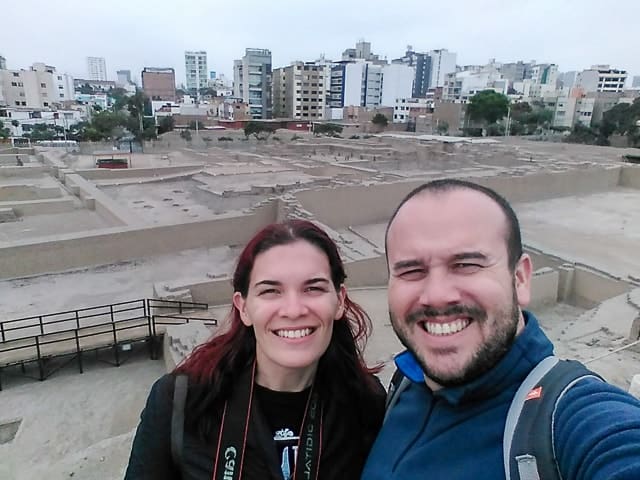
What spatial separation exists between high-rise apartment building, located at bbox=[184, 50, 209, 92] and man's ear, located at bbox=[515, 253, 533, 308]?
162 m

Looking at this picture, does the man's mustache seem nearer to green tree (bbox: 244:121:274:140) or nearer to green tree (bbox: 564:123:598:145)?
green tree (bbox: 244:121:274:140)

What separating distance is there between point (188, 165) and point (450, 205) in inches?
900

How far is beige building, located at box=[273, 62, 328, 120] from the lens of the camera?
6286 centimetres

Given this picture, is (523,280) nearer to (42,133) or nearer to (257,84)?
(42,133)

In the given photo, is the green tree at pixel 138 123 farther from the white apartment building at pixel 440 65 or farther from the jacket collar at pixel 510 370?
the white apartment building at pixel 440 65

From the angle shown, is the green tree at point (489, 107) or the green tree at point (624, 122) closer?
the green tree at point (624, 122)

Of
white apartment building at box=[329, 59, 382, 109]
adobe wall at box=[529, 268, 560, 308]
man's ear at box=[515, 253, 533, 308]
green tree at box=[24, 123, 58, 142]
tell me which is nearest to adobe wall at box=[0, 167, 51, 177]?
adobe wall at box=[529, 268, 560, 308]

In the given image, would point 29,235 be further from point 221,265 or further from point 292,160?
point 292,160

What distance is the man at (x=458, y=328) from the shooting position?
1200 millimetres

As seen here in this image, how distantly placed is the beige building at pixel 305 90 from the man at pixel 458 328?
6370 centimetres

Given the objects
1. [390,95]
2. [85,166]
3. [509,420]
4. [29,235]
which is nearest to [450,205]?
[509,420]

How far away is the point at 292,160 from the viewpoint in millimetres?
24141

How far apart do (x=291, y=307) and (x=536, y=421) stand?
804 mm

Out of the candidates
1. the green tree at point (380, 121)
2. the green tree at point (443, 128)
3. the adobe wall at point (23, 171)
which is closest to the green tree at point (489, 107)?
the green tree at point (443, 128)
